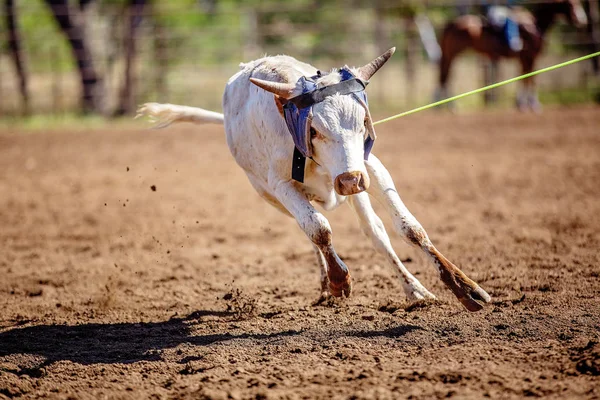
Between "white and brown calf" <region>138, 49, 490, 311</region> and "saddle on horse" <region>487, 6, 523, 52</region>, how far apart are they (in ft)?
38.0

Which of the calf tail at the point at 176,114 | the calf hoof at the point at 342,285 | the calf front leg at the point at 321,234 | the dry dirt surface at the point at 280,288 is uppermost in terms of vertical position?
the calf tail at the point at 176,114

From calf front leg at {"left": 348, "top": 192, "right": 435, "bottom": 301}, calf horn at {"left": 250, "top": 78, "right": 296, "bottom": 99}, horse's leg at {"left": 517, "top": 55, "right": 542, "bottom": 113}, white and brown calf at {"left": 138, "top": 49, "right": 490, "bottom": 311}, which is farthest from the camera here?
horse's leg at {"left": 517, "top": 55, "right": 542, "bottom": 113}

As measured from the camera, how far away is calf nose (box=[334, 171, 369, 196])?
405cm

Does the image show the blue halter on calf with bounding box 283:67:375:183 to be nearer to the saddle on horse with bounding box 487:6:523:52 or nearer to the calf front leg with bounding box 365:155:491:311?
the calf front leg with bounding box 365:155:491:311

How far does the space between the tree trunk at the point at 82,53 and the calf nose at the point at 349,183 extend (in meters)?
15.5

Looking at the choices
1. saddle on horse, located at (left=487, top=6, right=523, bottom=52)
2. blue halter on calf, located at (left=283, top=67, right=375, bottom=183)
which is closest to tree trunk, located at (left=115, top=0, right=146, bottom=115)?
saddle on horse, located at (left=487, top=6, right=523, bottom=52)

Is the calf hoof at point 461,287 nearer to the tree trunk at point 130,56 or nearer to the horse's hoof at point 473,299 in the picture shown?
the horse's hoof at point 473,299

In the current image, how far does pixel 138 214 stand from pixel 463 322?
17.4 feet

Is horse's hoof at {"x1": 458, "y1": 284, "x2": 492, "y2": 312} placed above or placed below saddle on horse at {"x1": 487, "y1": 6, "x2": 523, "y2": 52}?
below

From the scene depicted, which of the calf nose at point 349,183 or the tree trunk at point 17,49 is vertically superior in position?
the tree trunk at point 17,49

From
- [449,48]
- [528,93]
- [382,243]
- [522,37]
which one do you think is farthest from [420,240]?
[449,48]

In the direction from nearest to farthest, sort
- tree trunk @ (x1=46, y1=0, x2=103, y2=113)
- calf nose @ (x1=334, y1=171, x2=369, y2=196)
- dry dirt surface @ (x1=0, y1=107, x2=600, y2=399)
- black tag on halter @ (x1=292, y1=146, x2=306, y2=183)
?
1. dry dirt surface @ (x1=0, y1=107, x2=600, y2=399)
2. calf nose @ (x1=334, y1=171, x2=369, y2=196)
3. black tag on halter @ (x1=292, y1=146, x2=306, y2=183)
4. tree trunk @ (x1=46, y1=0, x2=103, y2=113)

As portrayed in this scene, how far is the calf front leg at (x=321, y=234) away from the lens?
14.4 ft

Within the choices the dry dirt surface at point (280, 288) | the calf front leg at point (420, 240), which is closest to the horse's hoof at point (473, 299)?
the calf front leg at point (420, 240)
